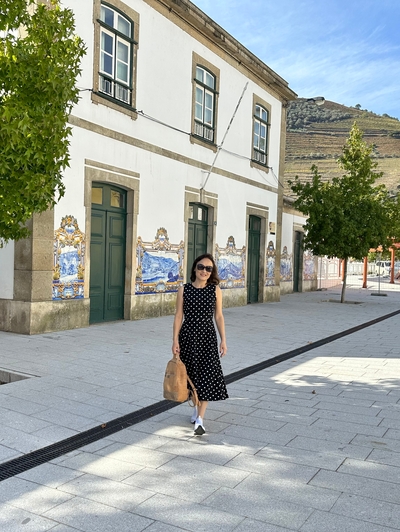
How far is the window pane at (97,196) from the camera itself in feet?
35.7

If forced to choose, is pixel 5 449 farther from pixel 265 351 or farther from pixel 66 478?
pixel 265 351

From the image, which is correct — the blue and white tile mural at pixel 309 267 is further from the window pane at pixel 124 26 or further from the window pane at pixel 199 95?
the window pane at pixel 124 26

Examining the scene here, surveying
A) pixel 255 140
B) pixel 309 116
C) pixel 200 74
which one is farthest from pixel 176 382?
pixel 309 116

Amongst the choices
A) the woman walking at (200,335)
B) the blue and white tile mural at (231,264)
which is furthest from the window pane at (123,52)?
the woman walking at (200,335)

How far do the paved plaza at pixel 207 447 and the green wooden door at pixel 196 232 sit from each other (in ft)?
19.8

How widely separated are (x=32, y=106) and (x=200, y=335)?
8.99ft

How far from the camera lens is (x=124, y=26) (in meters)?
11.3

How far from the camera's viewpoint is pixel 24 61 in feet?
17.1

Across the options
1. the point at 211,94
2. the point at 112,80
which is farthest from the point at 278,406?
the point at 211,94

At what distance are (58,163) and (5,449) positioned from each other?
9.17ft

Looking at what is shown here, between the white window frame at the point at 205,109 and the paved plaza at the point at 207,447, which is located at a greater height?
the white window frame at the point at 205,109

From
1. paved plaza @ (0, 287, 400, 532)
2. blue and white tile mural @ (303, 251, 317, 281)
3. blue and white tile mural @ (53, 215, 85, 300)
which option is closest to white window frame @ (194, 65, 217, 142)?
blue and white tile mural @ (53, 215, 85, 300)

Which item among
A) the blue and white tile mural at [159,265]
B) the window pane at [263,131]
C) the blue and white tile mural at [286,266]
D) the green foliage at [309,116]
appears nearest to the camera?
the blue and white tile mural at [159,265]

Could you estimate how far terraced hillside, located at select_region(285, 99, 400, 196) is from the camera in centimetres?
9211
